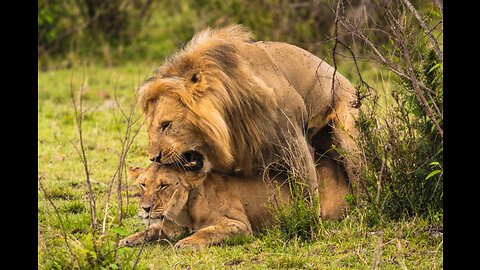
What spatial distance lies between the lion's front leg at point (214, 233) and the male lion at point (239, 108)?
461 mm

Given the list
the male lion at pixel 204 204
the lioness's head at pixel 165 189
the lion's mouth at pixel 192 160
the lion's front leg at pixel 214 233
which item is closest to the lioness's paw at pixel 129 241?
the male lion at pixel 204 204

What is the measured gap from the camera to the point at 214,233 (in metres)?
5.04

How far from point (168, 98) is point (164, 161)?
488 mm

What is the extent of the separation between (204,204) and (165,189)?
0.38 metres

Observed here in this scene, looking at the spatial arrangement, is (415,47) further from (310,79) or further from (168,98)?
(168,98)

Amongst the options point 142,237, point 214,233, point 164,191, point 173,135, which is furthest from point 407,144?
point 142,237

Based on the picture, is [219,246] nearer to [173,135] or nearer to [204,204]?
[204,204]

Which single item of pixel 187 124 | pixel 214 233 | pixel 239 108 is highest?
pixel 239 108

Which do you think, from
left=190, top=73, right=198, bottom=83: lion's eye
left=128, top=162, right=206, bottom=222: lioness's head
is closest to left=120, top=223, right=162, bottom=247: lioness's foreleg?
left=128, top=162, right=206, bottom=222: lioness's head

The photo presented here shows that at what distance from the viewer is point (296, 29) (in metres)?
12.1

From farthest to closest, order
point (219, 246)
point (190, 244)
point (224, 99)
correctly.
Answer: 1. point (224, 99)
2. point (219, 246)
3. point (190, 244)

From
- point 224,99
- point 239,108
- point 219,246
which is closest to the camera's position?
point 219,246

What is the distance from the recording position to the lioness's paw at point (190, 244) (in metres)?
4.88

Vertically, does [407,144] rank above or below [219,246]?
above
